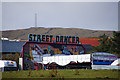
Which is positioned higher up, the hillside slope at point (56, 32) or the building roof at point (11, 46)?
the hillside slope at point (56, 32)

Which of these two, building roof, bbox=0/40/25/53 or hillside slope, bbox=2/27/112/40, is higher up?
hillside slope, bbox=2/27/112/40

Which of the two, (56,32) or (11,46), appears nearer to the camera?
(11,46)

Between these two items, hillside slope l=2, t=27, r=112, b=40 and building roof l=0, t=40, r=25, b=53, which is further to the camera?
hillside slope l=2, t=27, r=112, b=40

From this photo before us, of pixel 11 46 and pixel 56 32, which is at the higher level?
pixel 56 32

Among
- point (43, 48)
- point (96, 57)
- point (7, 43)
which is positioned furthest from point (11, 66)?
point (7, 43)

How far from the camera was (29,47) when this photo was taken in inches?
2164

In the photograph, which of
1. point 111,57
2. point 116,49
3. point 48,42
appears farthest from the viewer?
point 116,49

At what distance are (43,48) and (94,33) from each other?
370 ft

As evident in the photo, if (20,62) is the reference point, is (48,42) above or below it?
above

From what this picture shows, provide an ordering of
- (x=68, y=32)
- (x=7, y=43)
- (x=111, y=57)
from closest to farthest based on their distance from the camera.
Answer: (x=111, y=57) → (x=7, y=43) → (x=68, y=32)

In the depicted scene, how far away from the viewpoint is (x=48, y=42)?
5841 centimetres

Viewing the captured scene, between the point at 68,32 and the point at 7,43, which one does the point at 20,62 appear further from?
the point at 68,32

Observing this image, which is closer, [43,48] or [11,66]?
[11,66]

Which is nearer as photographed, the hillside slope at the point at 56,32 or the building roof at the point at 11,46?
the building roof at the point at 11,46
